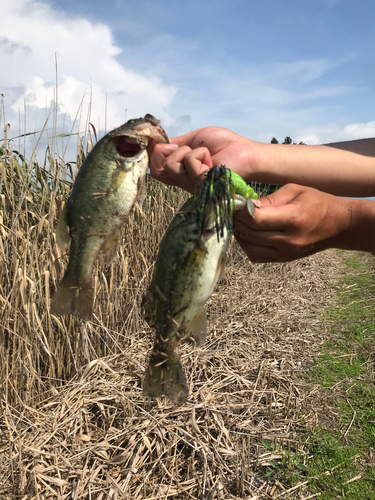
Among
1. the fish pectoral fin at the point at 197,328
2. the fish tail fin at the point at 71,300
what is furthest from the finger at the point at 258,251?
the fish tail fin at the point at 71,300

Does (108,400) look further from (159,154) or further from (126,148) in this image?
(126,148)

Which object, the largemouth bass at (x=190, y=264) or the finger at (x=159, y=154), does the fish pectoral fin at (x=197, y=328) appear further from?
the finger at (x=159, y=154)

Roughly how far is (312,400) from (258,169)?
2633 millimetres

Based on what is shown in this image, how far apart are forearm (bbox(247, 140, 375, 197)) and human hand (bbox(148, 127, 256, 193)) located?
0.12 metres

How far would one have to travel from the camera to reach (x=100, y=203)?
4.75 ft

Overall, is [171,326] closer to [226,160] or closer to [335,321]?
[226,160]

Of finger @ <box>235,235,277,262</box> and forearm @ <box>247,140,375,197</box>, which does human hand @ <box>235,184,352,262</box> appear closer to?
finger @ <box>235,235,277,262</box>

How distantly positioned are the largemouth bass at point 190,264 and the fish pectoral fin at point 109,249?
0.71 ft

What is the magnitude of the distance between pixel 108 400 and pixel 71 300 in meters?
1.95

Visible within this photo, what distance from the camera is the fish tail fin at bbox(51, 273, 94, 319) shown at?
1510 mm

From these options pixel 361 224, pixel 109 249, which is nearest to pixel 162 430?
pixel 109 249

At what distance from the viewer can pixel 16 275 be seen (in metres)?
2.68

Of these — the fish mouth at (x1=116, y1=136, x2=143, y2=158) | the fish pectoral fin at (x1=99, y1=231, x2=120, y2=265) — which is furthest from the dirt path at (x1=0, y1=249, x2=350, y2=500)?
the fish mouth at (x1=116, y1=136, x2=143, y2=158)

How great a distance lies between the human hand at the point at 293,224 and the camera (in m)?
1.81
